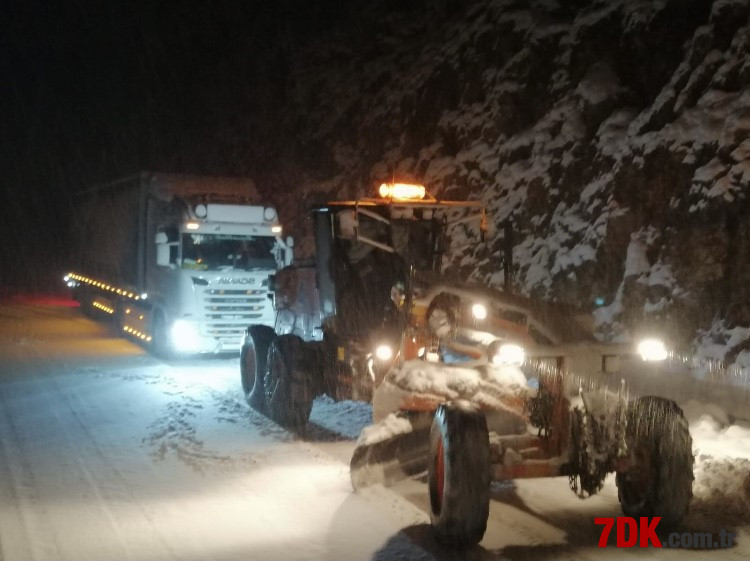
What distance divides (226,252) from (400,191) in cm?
783

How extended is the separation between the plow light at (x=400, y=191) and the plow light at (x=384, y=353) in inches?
74.0

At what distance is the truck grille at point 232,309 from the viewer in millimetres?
16250

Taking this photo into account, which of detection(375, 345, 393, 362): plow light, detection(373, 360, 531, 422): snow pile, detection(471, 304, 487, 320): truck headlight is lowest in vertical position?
detection(373, 360, 531, 422): snow pile

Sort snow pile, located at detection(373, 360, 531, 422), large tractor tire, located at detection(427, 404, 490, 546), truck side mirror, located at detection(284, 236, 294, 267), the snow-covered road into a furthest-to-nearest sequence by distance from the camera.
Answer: truck side mirror, located at detection(284, 236, 294, 267), snow pile, located at detection(373, 360, 531, 422), the snow-covered road, large tractor tire, located at detection(427, 404, 490, 546)

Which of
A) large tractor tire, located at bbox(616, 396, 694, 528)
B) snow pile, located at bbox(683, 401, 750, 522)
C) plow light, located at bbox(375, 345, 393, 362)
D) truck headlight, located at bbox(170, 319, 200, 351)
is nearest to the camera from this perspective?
large tractor tire, located at bbox(616, 396, 694, 528)

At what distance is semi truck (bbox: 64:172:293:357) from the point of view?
1623 cm

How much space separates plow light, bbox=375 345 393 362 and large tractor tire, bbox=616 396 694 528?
3.12 metres

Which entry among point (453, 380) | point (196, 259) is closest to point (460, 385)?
point (453, 380)

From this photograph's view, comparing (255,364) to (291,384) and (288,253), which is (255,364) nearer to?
(291,384)

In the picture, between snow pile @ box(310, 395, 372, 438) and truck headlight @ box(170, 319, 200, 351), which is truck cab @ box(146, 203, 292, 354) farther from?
snow pile @ box(310, 395, 372, 438)

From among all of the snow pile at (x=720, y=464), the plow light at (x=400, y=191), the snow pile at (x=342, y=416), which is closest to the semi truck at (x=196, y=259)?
the snow pile at (x=342, y=416)

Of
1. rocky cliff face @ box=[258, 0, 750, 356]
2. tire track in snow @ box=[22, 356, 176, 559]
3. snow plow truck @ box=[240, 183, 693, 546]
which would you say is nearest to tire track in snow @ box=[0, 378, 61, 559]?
tire track in snow @ box=[22, 356, 176, 559]

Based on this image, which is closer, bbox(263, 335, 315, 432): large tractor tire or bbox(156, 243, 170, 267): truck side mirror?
bbox(263, 335, 315, 432): large tractor tire

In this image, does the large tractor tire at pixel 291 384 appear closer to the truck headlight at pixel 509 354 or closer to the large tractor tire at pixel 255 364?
the large tractor tire at pixel 255 364
